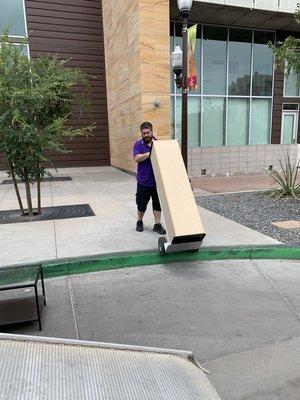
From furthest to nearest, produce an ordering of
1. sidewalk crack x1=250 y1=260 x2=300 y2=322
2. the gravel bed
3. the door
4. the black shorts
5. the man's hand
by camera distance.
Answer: the door → the gravel bed → the black shorts → the man's hand → sidewalk crack x1=250 y1=260 x2=300 y2=322

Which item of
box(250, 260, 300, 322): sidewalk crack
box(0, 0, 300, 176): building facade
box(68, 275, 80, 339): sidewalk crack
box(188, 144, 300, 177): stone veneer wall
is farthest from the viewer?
box(188, 144, 300, 177): stone veneer wall

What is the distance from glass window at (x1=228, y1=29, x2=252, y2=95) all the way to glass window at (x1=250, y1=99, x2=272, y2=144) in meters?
0.95

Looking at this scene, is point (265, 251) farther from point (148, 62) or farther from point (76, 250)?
point (148, 62)

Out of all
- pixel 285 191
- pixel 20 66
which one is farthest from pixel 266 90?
pixel 20 66

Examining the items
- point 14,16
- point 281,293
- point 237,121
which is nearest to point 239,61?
point 237,121

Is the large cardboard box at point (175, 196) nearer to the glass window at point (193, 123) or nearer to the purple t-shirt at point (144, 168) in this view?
the purple t-shirt at point (144, 168)

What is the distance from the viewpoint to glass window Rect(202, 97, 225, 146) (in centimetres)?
1425

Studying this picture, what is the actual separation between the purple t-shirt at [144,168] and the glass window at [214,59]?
9.85 meters

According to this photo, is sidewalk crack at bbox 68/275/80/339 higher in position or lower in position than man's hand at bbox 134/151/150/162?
lower

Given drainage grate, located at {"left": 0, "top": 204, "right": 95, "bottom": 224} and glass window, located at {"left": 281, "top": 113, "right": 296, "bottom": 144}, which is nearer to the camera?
drainage grate, located at {"left": 0, "top": 204, "right": 95, "bottom": 224}

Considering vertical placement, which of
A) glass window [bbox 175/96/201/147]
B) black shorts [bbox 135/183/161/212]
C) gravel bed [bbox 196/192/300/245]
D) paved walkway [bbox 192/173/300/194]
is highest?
glass window [bbox 175/96/201/147]

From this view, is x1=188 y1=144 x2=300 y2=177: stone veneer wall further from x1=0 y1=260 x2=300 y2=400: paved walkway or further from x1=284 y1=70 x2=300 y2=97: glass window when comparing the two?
x1=0 y1=260 x2=300 y2=400: paved walkway

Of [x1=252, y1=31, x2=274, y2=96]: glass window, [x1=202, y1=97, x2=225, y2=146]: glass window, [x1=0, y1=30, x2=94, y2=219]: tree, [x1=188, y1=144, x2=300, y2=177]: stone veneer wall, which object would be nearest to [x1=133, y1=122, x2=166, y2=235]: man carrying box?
[x1=0, y1=30, x2=94, y2=219]: tree

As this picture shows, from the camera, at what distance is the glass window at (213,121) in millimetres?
14250
